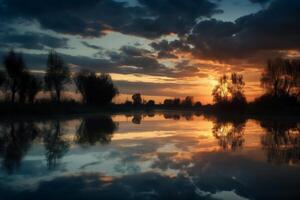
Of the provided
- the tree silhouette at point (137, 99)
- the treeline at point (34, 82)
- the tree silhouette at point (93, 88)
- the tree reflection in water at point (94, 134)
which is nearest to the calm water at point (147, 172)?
the tree reflection in water at point (94, 134)

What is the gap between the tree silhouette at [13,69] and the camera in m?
61.2

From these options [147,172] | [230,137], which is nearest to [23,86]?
[230,137]

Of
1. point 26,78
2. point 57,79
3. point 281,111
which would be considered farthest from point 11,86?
point 281,111

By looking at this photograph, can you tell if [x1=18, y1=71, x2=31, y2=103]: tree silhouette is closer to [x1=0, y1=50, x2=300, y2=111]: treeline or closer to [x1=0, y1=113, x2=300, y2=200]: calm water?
[x1=0, y1=50, x2=300, y2=111]: treeline

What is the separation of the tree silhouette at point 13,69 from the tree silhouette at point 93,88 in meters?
39.5

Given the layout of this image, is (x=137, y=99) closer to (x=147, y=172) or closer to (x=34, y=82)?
(x=34, y=82)

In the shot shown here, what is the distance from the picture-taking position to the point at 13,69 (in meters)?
61.5

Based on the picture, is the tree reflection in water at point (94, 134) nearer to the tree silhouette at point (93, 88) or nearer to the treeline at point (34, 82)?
the treeline at point (34, 82)

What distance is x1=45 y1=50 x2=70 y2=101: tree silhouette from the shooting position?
7138 centimetres

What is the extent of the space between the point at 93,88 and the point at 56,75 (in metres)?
29.9

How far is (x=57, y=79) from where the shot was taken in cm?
7181

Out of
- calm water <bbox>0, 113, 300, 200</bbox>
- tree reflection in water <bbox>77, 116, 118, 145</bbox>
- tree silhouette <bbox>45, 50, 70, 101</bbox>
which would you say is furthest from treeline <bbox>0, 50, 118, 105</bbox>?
calm water <bbox>0, 113, 300, 200</bbox>

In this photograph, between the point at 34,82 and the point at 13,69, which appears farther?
the point at 34,82

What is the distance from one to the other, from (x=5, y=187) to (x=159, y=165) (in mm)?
5361
